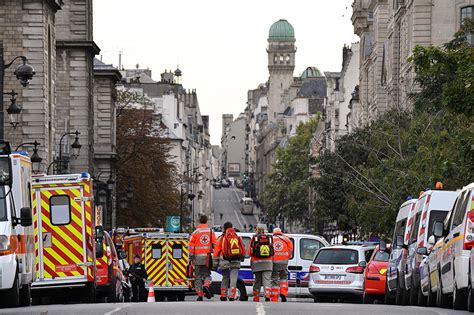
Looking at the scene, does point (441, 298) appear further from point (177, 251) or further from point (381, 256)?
point (177, 251)

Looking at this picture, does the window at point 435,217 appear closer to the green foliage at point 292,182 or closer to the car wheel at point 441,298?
the car wheel at point 441,298

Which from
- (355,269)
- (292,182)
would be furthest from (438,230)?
(292,182)

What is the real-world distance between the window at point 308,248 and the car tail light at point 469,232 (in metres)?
22.4

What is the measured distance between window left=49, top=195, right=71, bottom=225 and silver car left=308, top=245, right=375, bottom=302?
8958 mm

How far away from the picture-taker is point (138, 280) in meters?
47.4

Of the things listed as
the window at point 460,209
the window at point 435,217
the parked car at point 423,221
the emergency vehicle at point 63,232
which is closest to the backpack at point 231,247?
the emergency vehicle at point 63,232

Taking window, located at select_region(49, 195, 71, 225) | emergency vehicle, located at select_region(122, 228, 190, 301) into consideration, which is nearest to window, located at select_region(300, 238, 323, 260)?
emergency vehicle, located at select_region(122, 228, 190, 301)

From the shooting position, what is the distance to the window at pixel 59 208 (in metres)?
32.6

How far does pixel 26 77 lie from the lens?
1414 inches

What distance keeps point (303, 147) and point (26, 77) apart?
4575 inches

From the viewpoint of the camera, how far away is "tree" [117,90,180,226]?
325 ft

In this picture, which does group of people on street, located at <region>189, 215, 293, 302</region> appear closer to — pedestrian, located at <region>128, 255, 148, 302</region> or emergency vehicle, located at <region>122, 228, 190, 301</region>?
pedestrian, located at <region>128, 255, 148, 302</region>

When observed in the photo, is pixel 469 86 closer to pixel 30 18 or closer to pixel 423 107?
pixel 423 107

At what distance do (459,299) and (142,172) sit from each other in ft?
263
